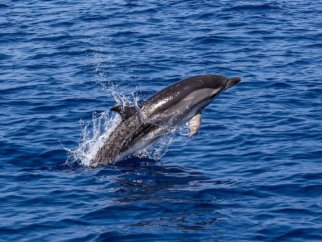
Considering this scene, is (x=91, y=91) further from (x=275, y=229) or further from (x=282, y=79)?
(x=275, y=229)

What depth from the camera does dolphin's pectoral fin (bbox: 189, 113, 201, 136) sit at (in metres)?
20.5

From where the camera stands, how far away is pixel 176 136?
22.2 metres

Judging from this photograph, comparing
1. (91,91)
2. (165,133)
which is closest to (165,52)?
(91,91)

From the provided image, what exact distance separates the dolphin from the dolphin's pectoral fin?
208 millimetres

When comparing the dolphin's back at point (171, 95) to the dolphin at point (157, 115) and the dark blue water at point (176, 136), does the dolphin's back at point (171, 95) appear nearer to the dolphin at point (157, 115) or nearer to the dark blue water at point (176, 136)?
the dolphin at point (157, 115)

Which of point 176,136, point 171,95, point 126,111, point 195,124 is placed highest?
point 171,95

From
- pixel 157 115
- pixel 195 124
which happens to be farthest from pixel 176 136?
pixel 157 115

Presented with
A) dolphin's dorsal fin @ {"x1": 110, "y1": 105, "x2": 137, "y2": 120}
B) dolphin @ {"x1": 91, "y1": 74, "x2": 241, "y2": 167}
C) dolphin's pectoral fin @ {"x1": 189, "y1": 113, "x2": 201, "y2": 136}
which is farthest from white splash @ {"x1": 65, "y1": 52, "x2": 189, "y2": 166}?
dolphin's pectoral fin @ {"x1": 189, "y1": 113, "x2": 201, "y2": 136}

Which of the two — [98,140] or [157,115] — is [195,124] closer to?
[157,115]

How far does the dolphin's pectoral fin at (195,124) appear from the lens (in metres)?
20.5

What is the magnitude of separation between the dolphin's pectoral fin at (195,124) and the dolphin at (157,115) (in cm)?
21

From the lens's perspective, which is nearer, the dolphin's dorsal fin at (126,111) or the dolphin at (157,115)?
the dolphin's dorsal fin at (126,111)

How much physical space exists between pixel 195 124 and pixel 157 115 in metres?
1.11

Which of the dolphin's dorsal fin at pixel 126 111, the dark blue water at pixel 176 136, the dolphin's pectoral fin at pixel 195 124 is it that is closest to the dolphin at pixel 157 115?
the dolphin's dorsal fin at pixel 126 111
